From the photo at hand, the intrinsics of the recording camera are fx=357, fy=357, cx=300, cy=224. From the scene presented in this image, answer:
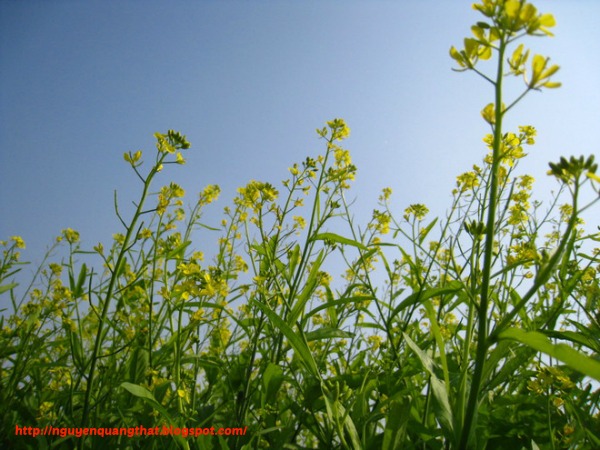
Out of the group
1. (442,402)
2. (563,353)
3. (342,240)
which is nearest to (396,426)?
(442,402)

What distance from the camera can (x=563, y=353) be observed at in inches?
29.7

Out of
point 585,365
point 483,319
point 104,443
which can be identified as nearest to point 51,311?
point 104,443

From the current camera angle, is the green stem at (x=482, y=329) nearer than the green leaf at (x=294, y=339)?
Yes

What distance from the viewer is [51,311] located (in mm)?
2377

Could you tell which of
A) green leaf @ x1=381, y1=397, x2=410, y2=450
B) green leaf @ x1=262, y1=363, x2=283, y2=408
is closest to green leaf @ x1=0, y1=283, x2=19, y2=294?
green leaf @ x1=262, y1=363, x2=283, y2=408

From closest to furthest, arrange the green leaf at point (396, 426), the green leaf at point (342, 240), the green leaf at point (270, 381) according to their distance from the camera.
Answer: the green leaf at point (396, 426) → the green leaf at point (270, 381) → the green leaf at point (342, 240)

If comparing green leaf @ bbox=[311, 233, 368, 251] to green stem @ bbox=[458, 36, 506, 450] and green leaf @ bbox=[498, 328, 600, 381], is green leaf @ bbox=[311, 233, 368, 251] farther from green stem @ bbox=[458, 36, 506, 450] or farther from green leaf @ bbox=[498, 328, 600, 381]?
green leaf @ bbox=[498, 328, 600, 381]

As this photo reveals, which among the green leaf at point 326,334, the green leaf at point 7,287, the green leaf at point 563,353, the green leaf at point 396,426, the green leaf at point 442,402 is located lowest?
the green leaf at point 396,426

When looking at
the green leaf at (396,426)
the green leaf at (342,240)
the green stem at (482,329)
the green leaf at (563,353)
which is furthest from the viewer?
the green leaf at (342,240)

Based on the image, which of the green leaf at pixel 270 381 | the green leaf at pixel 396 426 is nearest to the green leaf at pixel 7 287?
the green leaf at pixel 270 381

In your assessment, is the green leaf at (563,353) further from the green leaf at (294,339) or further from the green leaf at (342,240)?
the green leaf at (342,240)

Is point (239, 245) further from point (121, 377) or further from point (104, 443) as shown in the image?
point (104, 443)

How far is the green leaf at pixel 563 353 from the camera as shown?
713 mm

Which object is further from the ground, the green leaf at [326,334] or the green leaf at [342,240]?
the green leaf at [342,240]
